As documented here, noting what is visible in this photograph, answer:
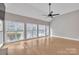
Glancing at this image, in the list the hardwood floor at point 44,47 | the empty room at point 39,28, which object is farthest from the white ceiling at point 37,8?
the hardwood floor at point 44,47

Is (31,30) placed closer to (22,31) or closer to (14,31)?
(22,31)

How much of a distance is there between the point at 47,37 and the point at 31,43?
34 centimetres

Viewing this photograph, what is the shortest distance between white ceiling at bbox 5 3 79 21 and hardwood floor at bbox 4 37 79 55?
0.47m

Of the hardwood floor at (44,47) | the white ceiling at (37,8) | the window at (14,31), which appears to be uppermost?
the white ceiling at (37,8)

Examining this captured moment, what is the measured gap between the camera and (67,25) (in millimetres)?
2441

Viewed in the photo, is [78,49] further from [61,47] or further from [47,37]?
[47,37]

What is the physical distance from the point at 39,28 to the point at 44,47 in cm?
39

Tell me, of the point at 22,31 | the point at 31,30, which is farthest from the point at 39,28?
the point at 22,31

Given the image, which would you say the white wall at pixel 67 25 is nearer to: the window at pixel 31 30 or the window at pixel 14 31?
the window at pixel 31 30

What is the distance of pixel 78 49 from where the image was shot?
7.79 feet

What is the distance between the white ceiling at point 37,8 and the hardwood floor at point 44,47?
470 millimetres

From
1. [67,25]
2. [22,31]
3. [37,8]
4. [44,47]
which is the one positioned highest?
[37,8]

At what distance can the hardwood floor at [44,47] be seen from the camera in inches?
92.2

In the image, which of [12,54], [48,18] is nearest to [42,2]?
[48,18]
